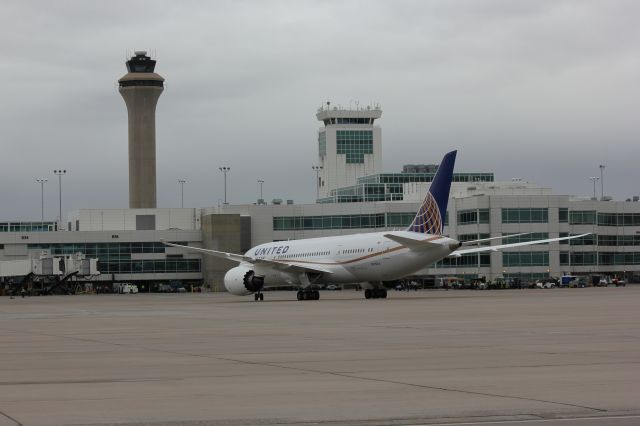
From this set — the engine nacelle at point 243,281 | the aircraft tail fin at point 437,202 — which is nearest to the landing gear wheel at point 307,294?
the engine nacelle at point 243,281

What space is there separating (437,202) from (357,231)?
6224 cm

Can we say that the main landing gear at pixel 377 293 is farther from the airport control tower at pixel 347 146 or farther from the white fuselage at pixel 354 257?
the airport control tower at pixel 347 146

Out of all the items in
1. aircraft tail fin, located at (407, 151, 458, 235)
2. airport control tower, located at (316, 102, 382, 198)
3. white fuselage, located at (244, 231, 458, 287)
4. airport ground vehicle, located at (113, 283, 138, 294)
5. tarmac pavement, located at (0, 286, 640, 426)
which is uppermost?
airport control tower, located at (316, 102, 382, 198)

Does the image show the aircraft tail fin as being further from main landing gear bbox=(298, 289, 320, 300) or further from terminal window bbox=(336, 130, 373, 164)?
terminal window bbox=(336, 130, 373, 164)

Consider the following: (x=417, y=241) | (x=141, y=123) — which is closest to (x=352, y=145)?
(x=141, y=123)

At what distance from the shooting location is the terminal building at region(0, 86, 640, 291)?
117375 mm

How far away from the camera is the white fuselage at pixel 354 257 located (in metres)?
64.0

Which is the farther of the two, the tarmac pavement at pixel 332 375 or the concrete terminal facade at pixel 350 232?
the concrete terminal facade at pixel 350 232

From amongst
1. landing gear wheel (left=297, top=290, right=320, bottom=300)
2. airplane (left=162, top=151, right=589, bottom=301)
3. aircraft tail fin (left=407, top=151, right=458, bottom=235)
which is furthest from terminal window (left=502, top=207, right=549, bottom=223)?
aircraft tail fin (left=407, top=151, right=458, bottom=235)

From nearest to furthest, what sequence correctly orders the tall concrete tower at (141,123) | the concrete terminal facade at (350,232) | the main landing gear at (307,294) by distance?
the main landing gear at (307,294) < the concrete terminal facade at (350,232) < the tall concrete tower at (141,123)

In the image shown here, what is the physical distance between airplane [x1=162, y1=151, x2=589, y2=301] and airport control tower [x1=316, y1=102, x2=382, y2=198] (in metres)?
99.9

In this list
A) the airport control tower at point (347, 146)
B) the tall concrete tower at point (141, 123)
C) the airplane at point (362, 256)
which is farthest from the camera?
the airport control tower at point (347, 146)

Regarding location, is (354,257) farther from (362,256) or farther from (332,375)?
(332,375)

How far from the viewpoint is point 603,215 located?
126 m
